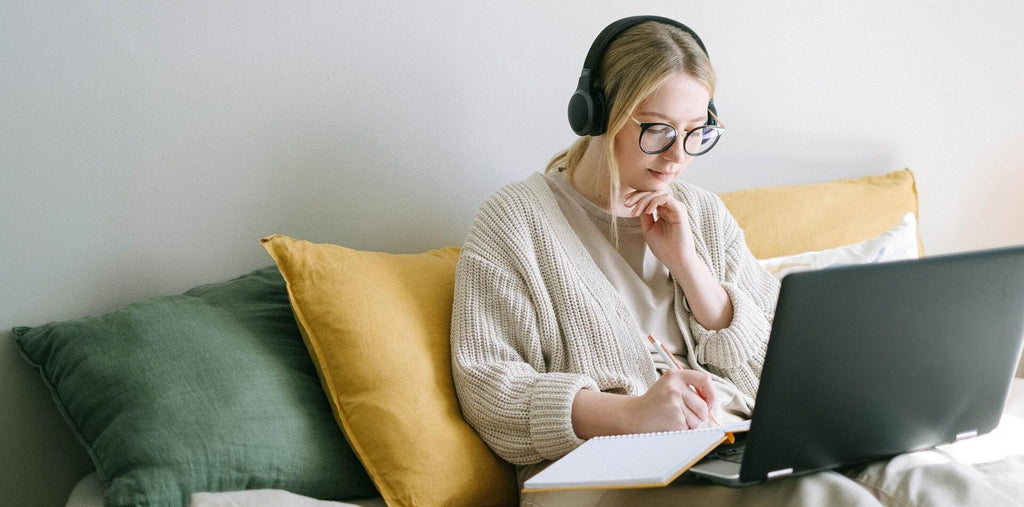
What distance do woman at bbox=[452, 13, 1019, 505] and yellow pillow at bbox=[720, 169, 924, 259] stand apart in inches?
16.6

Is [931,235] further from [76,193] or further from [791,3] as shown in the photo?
[76,193]

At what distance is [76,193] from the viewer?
4.57ft

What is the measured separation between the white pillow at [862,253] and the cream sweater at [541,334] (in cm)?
34

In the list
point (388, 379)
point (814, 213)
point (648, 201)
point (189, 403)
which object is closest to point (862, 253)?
point (814, 213)

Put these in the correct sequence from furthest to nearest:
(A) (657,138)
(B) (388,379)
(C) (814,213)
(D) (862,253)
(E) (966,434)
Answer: (C) (814,213) < (D) (862,253) < (A) (657,138) < (B) (388,379) < (E) (966,434)

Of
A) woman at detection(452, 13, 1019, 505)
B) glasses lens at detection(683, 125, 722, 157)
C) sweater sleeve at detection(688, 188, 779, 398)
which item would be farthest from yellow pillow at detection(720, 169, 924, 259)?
glasses lens at detection(683, 125, 722, 157)

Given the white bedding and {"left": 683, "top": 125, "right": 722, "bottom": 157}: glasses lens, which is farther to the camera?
{"left": 683, "top": 125, "right": 722, "bottom": 157}: glasses lens

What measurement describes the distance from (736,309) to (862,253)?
57 centimetres

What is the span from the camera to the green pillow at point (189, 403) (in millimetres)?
1192

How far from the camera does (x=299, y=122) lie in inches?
62.8

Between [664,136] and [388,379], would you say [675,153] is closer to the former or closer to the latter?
[664,136]

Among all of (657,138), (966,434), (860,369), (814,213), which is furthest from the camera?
(814,213)

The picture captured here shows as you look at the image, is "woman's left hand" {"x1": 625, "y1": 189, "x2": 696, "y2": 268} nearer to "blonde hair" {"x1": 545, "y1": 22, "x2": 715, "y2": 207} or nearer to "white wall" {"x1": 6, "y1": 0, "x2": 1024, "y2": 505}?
"blonde hair" {"x1": 545, "y1": 22, "x2": 715, "y2": 207}

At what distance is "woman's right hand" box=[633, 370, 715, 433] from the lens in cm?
118
